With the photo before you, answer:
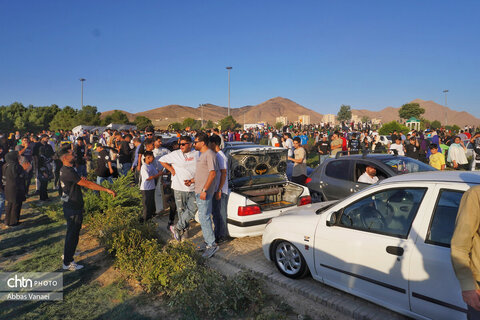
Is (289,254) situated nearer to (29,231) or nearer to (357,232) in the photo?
(357,232)

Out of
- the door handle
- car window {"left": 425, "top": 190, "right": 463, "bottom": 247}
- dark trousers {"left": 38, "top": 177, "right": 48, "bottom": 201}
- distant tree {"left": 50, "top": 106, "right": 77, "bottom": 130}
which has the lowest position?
dark trousers {"left": 38, "top": 177, "right": 48, "bottom": 201}

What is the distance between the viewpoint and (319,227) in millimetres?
3979

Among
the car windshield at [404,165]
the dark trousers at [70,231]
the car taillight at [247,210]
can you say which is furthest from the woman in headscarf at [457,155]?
the dark trousers at [70,231]

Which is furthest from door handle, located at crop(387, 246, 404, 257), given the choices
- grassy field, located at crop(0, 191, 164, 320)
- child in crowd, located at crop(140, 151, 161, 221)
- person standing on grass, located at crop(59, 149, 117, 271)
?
child in crowd, located at crop(140, 151, 161, 221)

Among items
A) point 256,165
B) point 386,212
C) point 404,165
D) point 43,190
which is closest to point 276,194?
point 256,165

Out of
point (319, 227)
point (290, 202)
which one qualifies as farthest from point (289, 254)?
point (290, 202)

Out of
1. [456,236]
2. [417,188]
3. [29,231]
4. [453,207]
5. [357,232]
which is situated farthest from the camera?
[29,231]

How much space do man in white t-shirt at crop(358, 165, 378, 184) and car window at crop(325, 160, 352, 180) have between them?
396 millimetres

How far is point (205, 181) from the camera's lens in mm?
5324

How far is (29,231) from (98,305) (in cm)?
397

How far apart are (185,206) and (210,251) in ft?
3.37

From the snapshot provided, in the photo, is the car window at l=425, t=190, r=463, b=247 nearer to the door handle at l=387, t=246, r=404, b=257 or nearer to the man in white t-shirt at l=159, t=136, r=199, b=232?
the door handle at l=387, t=246, r=404, b=257

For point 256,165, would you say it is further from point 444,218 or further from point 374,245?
point 444,218

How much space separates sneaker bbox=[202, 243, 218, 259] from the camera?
5.35m
